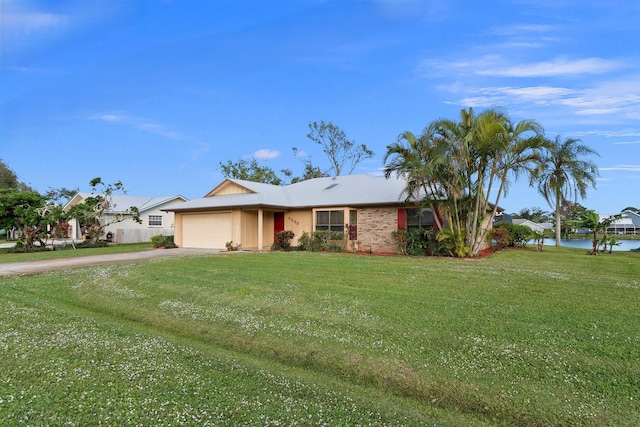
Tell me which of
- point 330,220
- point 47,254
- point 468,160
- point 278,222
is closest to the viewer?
point 468,160

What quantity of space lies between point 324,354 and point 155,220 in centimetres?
3029

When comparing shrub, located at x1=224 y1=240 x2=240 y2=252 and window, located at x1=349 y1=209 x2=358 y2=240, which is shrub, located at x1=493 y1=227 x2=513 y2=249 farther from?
shrub, located at x1=224 y1=240 x2=240 y2=252

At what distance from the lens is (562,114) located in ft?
44.0

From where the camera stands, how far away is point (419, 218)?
1653cm

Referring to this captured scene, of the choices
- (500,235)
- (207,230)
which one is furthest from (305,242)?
(500,235)

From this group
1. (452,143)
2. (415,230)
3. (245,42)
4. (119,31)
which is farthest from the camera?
(415,230)

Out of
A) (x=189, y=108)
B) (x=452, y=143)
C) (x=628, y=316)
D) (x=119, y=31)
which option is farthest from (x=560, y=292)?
(x=189, y=108)

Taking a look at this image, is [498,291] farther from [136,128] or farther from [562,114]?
[136,128]

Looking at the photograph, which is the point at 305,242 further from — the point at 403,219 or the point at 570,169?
the point at 570,169

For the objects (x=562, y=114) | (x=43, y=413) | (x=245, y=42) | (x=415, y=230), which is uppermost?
(x=245, y=42)

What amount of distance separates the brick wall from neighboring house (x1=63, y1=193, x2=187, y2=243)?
57.4 feet

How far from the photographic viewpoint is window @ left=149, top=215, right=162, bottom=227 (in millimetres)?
30641

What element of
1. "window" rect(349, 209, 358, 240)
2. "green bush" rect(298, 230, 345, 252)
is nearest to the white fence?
"green bush" rect(298, 230, 345, 252)

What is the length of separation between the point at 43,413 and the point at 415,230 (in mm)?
14407
